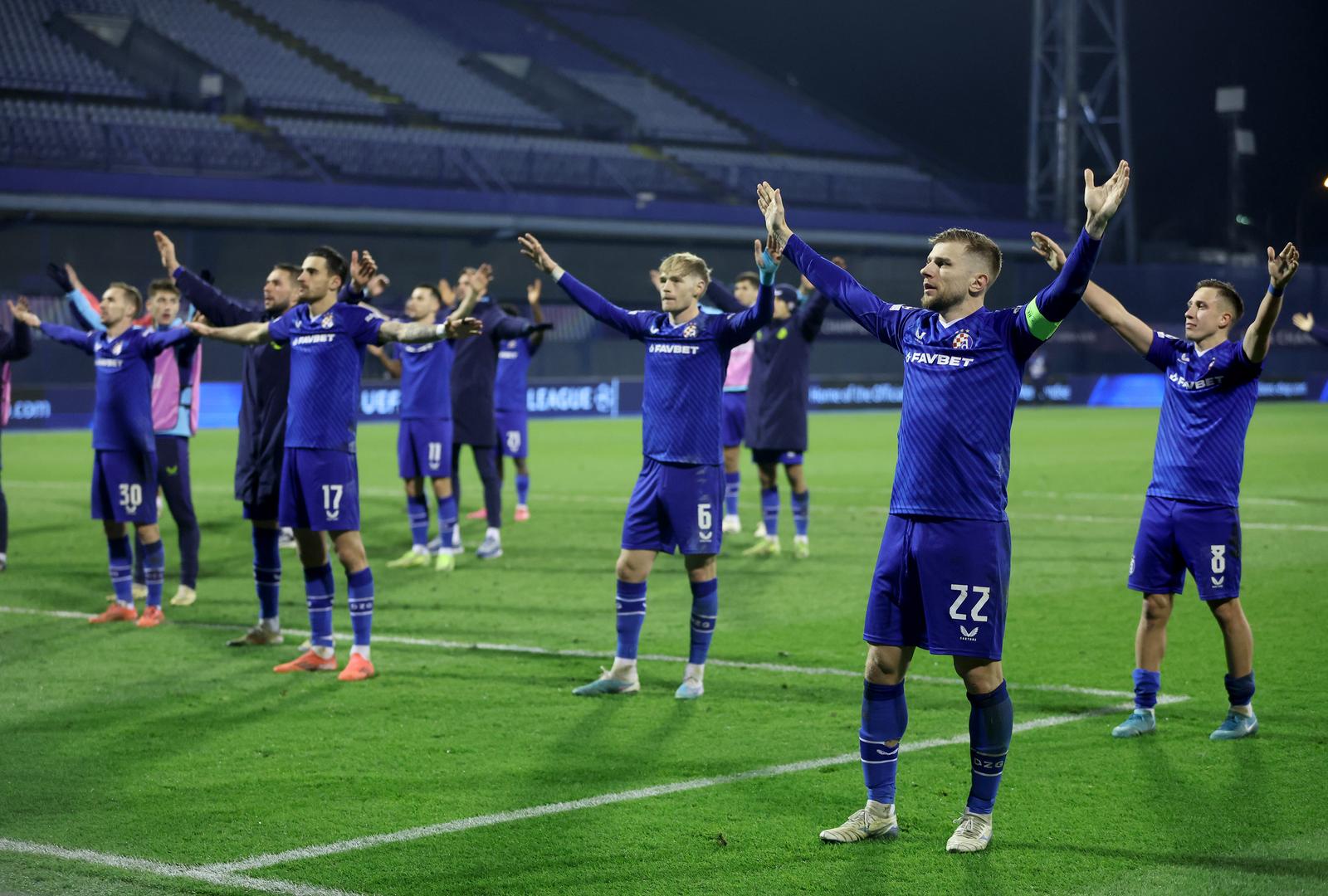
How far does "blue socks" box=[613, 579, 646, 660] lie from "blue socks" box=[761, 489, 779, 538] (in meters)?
5.99

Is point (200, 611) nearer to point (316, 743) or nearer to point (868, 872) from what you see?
point (316, 743)

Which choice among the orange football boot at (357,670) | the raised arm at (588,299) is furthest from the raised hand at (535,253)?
the orange football boot at (357,670)

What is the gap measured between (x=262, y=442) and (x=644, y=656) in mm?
2757

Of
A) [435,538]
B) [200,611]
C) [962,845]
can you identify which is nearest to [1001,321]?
[962,845]

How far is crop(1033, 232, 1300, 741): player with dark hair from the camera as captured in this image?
7.28 meters

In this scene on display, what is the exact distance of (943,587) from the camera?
5398 mm

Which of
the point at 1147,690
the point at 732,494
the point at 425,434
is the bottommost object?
the point at 1147,690

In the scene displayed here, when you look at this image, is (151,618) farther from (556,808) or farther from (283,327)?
(556,808)

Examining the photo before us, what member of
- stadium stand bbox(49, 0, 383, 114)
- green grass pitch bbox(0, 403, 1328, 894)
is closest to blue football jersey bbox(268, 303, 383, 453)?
green grass pitch bbox(0, 403, 1328, 894)

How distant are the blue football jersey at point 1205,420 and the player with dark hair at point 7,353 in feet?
25.2

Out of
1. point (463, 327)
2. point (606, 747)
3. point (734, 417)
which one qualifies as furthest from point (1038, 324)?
point (734, 417)

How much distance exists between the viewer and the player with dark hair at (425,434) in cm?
1352

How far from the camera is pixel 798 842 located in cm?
561

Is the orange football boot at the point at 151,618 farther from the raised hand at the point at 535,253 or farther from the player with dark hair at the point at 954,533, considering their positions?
the player with dark hair at the point at 954,533
